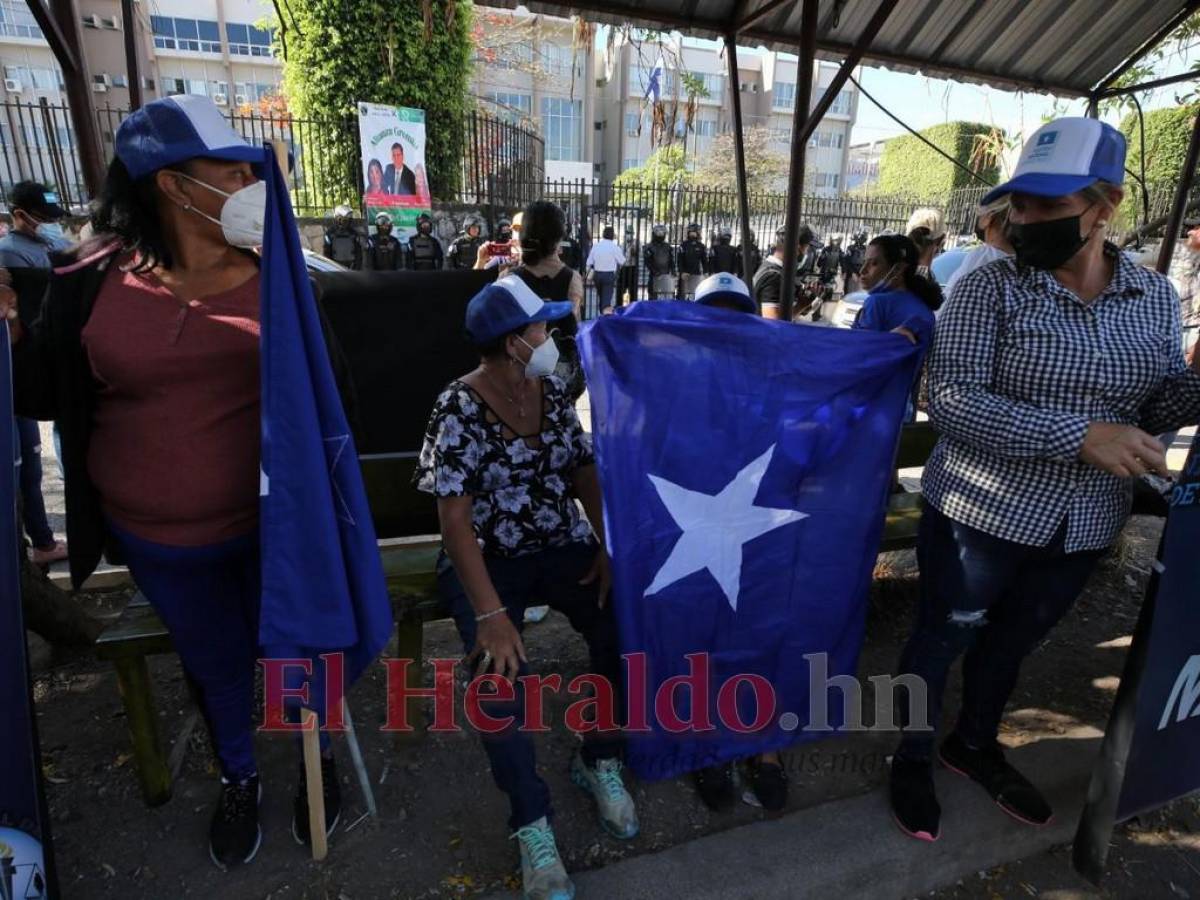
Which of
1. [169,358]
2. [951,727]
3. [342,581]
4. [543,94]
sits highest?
[543,94]

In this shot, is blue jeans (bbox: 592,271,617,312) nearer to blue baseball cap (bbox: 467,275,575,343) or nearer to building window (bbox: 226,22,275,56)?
blue baseball cap (bbox: 467,275,575,343)

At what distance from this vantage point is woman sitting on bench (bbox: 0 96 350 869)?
175 cm

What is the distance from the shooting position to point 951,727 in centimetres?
283

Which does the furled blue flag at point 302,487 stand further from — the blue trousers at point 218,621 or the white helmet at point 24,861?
the white helmet at point 24,861

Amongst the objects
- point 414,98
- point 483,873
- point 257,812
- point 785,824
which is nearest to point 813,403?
point 785,824

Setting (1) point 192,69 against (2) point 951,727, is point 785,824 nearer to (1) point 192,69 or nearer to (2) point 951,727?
(2) point 951,727

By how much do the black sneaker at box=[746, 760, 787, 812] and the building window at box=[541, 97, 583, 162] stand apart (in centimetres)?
4388

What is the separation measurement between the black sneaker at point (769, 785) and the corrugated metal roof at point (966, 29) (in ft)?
12.1

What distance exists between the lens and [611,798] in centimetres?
228

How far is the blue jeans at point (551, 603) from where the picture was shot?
211 cm

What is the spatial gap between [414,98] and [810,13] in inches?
426

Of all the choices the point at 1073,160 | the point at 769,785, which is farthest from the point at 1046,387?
the point at 769,785

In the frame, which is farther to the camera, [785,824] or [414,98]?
[414,98]

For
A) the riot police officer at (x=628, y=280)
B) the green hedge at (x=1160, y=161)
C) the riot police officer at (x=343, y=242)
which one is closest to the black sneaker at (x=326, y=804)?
the riot police officer at (x=343, y=242)
